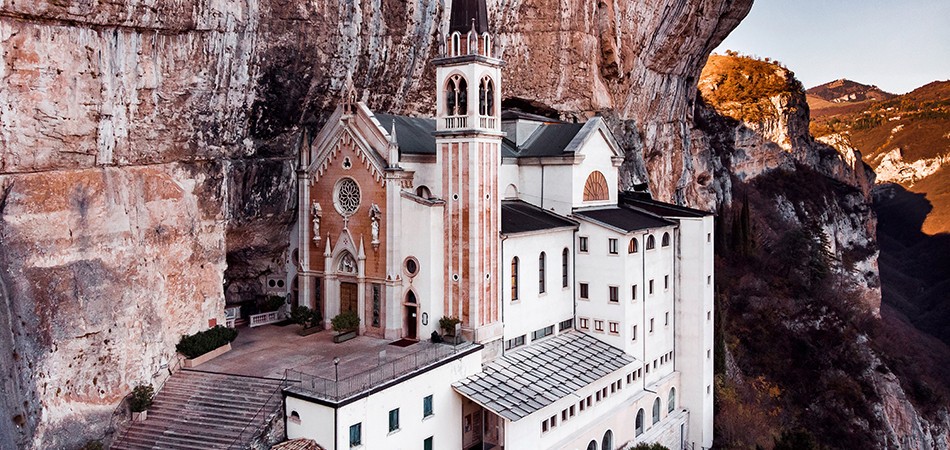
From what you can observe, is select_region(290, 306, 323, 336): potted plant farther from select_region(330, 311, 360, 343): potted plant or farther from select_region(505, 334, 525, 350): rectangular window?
select_region(505, 334, 525, 350): rectangular window

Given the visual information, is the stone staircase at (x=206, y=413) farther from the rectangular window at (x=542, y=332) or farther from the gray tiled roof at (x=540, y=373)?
the rectangular window at (x=542, y=332)

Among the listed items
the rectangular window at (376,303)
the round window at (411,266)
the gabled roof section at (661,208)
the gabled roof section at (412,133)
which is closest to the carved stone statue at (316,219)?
the rectangular window at (376,303)

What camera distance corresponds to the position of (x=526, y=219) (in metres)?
34.6

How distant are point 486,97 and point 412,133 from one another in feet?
17.9

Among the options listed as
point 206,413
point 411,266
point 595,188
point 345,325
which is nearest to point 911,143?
point 595,188

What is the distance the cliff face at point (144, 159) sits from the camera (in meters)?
21.7

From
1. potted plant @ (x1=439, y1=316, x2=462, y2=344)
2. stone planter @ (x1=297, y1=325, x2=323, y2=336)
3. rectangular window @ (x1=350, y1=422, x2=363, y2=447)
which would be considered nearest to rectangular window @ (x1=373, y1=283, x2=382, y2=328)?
stone planter @ (x1=297, y1=325, x2=323, y2=336)

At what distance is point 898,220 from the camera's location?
5098 inches

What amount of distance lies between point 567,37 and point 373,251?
20732 millimetres

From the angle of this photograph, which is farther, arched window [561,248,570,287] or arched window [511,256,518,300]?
arched window [561,248,570,287]

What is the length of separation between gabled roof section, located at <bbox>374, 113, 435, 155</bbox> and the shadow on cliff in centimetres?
8135

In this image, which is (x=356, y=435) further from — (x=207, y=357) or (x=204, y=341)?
(x=204, y=341)

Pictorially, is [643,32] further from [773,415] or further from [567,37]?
[773,415]

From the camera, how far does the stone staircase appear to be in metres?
23.2
